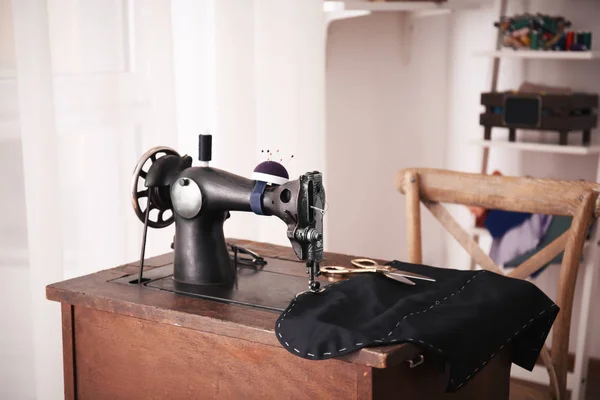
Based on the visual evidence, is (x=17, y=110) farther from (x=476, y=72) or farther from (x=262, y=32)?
(x=476, y=72)

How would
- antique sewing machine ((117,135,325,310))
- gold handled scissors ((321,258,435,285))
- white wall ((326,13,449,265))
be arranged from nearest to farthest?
antique sewing machine ((117,135,325,310))
gold handled scissors ((321,258,435,285))
white wall ((326,13,449,265))

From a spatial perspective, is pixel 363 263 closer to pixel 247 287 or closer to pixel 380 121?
pixel 247 287

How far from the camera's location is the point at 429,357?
1.50m

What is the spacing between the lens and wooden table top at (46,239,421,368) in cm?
136

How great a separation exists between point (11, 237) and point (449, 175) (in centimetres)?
105

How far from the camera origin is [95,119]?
221 centimetres

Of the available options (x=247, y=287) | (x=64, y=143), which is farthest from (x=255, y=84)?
(x=247, y=287)

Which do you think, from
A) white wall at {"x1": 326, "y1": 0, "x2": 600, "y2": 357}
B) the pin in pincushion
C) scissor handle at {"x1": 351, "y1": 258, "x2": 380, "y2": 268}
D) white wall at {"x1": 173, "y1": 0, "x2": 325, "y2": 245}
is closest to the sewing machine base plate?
scissor handle at {"x1": 351, "y1": 258, "x2": 380, "y2": 268}

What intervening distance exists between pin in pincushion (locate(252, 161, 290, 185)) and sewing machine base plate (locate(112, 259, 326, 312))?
218 mm

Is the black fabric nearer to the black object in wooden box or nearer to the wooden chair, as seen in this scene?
the wooden chair

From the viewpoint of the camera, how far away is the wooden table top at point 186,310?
4.46 feet

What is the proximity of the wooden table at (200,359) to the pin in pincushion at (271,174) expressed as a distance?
0.25m

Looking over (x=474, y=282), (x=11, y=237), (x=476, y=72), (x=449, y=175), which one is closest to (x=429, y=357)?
(x=474, y=282)

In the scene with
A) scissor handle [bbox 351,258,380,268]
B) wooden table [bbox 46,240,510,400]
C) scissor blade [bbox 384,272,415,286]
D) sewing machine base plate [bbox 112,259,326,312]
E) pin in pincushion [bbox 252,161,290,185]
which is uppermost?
pin in pincushion [bbox 252,161,290,185]
